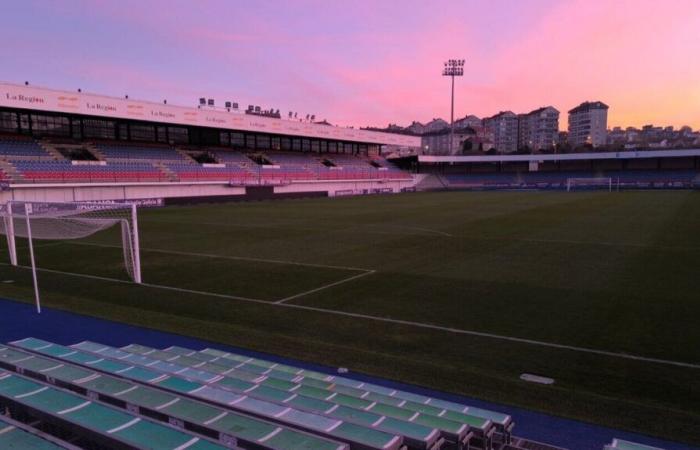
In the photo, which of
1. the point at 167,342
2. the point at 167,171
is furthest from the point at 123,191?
the point at 167,342

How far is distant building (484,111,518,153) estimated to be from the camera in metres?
166

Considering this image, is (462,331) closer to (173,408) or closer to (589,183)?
(173,408)

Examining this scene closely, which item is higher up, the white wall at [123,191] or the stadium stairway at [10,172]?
the stadium stairway at [10,172]

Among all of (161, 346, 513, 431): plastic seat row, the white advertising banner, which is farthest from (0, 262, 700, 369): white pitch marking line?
the white advertising banner

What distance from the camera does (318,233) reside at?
21625 millimetres

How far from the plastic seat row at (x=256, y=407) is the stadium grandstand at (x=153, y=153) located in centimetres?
3460

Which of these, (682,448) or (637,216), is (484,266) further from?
(637,216)

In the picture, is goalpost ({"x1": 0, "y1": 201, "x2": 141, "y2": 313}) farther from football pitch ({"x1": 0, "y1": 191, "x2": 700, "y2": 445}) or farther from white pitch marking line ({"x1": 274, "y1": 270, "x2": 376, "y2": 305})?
white pitch marking line ({"x1": 274, "y1": 270, "x2": 376, "y2": 305})

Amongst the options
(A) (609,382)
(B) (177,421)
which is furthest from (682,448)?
(B) (177,421)

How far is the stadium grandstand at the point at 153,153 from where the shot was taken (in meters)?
35.9

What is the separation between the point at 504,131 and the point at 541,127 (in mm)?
13376

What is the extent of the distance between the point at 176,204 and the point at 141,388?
139 feet

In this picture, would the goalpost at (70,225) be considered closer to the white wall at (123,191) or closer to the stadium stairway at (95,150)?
the white wall at (123,191)

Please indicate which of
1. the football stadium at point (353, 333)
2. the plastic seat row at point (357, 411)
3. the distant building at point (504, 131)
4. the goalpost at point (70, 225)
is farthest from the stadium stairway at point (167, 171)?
the distant building at point (504, 131)
